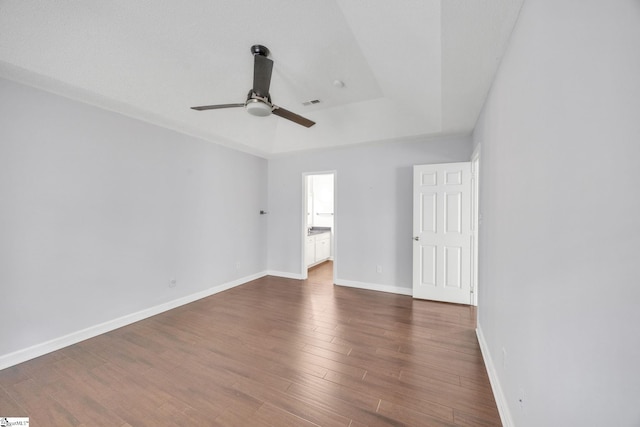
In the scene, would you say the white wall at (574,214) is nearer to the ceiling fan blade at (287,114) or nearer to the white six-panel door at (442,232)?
the ceiling fan blade at (287,114)

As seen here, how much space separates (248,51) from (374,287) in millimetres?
3857

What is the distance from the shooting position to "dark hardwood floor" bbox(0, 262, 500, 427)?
5.61 feet

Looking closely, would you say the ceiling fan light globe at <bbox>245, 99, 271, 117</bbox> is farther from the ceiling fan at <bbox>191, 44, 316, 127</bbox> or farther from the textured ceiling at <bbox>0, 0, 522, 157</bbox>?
the textured ceiling at <bbox>0, 0, 522, 157</bbox>

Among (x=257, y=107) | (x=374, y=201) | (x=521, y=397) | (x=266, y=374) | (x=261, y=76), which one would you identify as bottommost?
(x=266, y=374)

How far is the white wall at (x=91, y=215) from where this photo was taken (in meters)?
2.29

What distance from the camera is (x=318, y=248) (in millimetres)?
6391

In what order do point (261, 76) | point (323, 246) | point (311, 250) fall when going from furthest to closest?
point (323, 246) → point (311, 250) → point (261, 76)

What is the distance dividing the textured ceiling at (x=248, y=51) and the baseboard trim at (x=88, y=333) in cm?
250

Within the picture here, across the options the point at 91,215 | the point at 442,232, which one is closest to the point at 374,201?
the point at 442,232

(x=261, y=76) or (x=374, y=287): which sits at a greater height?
(x=261, y=76)

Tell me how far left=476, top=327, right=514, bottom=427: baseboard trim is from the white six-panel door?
126cm

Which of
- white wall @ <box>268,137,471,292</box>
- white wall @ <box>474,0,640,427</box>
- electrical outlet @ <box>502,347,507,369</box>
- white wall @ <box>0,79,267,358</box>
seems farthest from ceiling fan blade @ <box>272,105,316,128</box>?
electrical outlet @ <box>502,347,507,369</box>

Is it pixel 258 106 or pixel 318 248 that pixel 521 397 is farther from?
pixel 318 248

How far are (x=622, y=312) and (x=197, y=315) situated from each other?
12.5ft
